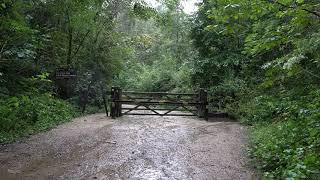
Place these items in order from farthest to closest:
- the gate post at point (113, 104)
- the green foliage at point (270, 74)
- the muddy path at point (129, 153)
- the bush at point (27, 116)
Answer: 1. the gate post at point (113, 104)
2. the bush at point (27, 116)
3. the muddy path at point (129, 153)
4. the green foliage at point (270, 74)

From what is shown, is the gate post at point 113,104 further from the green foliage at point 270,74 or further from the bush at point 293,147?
the bush at point 293,147

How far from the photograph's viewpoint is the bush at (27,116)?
399 inches

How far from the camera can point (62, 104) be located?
1552 cm

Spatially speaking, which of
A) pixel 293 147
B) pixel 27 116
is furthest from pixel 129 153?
pixel 27 116

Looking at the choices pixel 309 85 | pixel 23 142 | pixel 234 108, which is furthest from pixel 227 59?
pixel 23 142

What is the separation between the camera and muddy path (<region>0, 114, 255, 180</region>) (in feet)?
22.2

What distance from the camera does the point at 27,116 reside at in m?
11.5

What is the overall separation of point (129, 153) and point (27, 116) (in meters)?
4.84

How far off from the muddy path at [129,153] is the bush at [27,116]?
50 centimetres

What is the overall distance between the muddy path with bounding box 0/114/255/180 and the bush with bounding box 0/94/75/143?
498 millimetres

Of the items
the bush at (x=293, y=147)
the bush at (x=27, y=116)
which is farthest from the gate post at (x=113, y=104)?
the bush at (x=293, y=147)

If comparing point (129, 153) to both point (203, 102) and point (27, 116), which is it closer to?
point (27, 116)

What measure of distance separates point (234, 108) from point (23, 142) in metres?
9.12

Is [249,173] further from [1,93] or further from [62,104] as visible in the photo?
[62,104]
